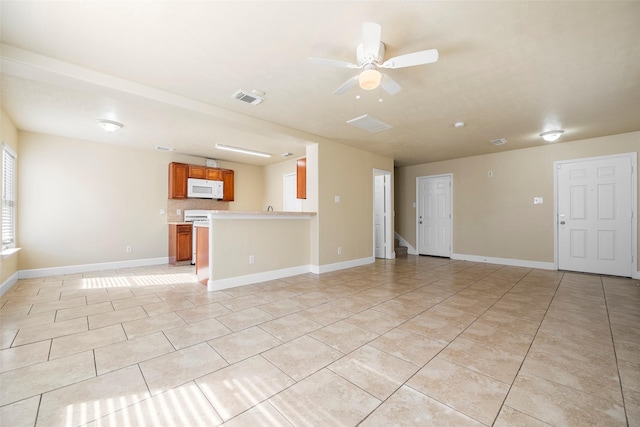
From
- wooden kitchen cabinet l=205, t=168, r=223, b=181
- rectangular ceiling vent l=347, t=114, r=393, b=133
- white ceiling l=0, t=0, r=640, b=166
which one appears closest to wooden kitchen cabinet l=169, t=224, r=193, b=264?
wooden kitchen cabinet l=205, t=168, r=223, b=181

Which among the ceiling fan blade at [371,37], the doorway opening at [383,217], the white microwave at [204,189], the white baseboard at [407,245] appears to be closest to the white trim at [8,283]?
the white microwave at [204,189]

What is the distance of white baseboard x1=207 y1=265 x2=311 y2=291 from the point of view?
3.80m

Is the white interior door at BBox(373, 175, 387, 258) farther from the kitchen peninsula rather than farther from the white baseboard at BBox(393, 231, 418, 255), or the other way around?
the kitchen peninsula

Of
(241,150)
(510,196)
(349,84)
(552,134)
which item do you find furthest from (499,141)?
(241,150)

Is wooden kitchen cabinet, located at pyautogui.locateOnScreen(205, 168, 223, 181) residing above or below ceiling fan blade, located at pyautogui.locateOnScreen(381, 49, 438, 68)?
below

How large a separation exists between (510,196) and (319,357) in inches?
228

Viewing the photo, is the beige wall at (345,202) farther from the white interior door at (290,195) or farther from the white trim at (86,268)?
the white trim at (86,268)

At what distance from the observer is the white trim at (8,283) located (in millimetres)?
3592

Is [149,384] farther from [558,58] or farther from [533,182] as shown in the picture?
[533,182]

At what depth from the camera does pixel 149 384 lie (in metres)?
1.68

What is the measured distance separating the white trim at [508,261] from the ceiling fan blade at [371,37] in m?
5.66

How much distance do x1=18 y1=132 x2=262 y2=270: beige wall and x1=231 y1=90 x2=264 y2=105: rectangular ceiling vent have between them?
3.76 meters

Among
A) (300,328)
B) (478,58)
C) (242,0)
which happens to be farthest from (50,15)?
(478,58)

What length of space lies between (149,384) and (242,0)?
2.59 m
